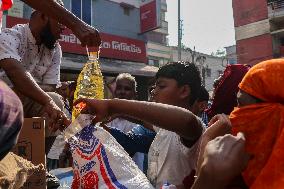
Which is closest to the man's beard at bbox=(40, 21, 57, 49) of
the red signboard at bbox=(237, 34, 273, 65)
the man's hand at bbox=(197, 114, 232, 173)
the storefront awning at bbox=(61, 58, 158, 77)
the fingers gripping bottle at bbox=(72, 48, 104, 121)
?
the fingers gripping bottle at bbox=(72, 48, 104, 121)

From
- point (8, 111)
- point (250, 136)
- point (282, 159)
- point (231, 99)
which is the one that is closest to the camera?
point (8, 111)

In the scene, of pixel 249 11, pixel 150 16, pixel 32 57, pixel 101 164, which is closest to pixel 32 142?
pixel 101 164

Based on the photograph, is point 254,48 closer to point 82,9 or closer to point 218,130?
point 82,9

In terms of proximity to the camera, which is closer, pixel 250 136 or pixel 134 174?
pixel 250 136

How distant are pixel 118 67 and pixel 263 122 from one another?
36.6 ft

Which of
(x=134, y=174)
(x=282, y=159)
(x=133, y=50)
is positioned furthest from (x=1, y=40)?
(x=133, y=50)

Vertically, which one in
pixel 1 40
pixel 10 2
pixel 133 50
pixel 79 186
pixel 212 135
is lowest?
pixel 79 186

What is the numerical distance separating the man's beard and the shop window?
9.89m

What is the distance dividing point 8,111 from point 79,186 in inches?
44.1

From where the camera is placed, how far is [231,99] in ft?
6.48

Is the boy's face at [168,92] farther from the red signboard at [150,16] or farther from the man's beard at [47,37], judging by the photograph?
the red signboard at [150,16]

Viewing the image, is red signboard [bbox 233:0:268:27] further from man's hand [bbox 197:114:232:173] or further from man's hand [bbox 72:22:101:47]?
man's hand [bbox 197:114:232:173]

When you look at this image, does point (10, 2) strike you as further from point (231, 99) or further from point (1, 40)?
point (231, 99)

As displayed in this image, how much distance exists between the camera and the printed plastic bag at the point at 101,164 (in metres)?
1.76
